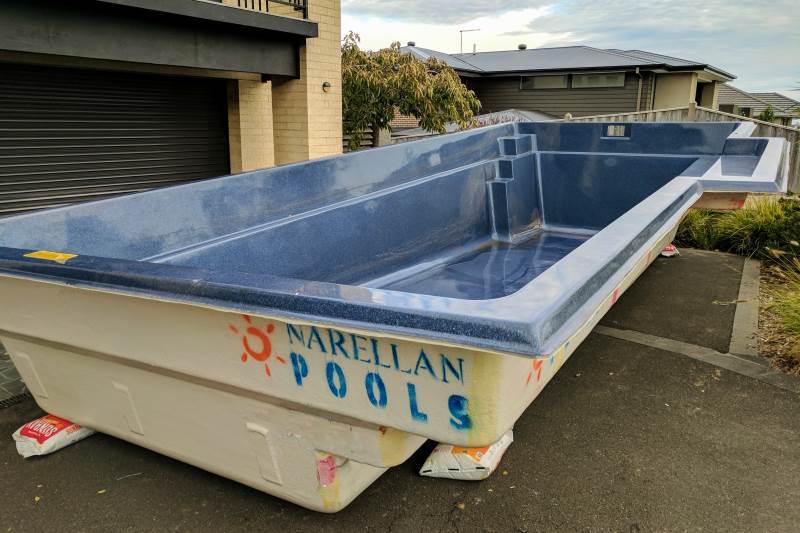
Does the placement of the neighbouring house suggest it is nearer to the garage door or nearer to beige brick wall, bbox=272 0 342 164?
beige brick wall, bbox=272 0 342 164

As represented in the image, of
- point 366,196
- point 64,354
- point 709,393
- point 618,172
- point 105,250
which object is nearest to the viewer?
point 64,354

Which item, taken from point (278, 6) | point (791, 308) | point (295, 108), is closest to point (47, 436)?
point (791, 308)

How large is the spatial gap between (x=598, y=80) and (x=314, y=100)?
55.1 ft

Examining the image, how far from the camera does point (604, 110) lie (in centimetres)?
2208

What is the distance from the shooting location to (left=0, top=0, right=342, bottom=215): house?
5.48 metres

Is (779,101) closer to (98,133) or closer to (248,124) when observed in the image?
(248,124)

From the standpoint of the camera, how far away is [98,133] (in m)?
6.41

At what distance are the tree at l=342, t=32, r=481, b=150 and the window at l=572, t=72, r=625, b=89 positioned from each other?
1350 cm

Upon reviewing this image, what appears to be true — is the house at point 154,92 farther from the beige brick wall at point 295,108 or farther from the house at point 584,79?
the house at point 584,79

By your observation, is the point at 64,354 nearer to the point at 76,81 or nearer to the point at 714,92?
the point at 76,81

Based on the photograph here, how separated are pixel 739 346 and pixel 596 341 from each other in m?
0.90

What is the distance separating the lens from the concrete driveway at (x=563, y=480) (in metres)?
2.36

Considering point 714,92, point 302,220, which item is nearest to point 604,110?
point 714,92

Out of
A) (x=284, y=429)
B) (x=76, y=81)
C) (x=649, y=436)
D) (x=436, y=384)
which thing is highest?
(x=76, y=81)
